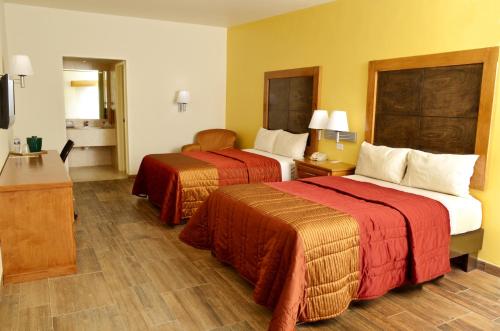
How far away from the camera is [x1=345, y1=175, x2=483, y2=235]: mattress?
118 inches

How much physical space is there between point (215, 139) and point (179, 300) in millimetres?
4374

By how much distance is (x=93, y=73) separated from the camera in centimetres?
745

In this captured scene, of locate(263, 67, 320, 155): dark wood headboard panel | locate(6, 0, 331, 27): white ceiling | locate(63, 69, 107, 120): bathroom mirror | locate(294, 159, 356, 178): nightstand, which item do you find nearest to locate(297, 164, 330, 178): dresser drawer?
locate(294, 159, 356, 178): nightstand

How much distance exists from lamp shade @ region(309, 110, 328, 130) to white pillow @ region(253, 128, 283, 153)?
947 millimetres

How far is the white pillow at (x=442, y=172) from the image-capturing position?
3.13m

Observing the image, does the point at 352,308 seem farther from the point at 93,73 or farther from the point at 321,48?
the point at 93,73

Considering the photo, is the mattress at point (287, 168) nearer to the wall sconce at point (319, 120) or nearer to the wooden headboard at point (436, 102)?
the wall sconce at point (319, 120)

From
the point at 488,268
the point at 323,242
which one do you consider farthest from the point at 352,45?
the point at 323,242

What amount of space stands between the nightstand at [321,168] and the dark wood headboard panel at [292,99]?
0.55 metres

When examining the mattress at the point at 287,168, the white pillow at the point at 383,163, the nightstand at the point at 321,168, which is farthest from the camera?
the mattress at the point at 287,168

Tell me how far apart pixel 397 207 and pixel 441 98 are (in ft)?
4.32

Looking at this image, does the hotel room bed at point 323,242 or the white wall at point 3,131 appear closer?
the hotel room bed at point 323,242

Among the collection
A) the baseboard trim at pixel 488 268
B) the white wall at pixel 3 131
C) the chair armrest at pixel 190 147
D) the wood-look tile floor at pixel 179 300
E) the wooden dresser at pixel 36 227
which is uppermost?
the white wall at pixel 3 131

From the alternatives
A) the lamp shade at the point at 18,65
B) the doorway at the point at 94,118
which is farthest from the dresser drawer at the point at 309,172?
the doorway at the point at 94,118
